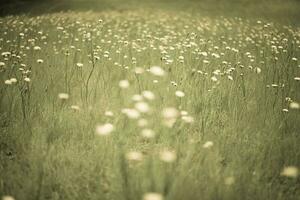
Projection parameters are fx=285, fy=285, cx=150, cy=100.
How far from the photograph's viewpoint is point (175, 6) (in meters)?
17.3

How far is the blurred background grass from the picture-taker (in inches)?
615

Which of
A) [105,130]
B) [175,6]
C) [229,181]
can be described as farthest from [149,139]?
[175,6]

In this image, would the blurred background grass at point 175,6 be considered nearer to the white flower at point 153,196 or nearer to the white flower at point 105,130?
the white flower at point 105,130

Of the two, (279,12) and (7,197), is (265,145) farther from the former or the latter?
(279,12)

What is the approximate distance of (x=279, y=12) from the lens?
1578 cm

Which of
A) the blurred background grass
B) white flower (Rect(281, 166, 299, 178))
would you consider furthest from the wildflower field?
the blurred background grass

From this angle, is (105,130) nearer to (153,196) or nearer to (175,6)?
(153,196)

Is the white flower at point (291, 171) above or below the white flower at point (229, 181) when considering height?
above

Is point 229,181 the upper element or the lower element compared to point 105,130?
lower

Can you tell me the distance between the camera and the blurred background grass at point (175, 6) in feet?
51.3

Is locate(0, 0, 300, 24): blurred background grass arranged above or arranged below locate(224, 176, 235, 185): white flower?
above

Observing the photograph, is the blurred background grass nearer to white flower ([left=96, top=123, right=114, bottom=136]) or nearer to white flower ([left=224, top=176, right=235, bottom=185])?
white flower ([left=96, top=123, right=114, bottom=136])

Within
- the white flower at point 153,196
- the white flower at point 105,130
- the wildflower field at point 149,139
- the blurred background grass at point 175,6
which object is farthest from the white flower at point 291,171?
the blurred background grass at point 175,6

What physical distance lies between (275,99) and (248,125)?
667mm
